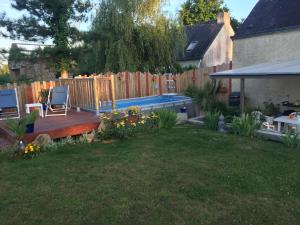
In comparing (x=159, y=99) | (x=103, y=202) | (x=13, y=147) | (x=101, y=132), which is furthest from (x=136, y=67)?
(x=103, y=202)

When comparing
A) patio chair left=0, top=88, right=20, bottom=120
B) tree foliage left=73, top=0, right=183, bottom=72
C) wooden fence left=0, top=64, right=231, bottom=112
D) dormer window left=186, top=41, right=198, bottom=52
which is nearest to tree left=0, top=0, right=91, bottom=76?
tree foliage left=73, top=0, right=183, bottom=72

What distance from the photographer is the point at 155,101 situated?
13219mm

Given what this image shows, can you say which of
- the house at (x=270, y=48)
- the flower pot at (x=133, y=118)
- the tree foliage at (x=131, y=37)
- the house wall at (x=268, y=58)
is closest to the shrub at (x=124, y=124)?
the flower pot at (x=133, y=118)

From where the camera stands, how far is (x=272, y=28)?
10.3 metres

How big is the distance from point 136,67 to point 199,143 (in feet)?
→ 34.5

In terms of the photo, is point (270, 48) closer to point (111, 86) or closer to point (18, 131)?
point (111, 86)

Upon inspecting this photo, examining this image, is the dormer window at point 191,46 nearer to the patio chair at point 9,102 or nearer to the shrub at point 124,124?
the shrub at point 124,124

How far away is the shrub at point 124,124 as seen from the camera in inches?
284

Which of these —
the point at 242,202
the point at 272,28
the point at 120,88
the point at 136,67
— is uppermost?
the point at 272,28

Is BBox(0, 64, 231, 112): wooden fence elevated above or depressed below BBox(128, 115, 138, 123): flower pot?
above

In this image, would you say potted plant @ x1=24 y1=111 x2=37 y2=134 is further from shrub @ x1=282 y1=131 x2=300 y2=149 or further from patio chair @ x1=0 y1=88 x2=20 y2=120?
shrub @ x1=282 y1=131 x2=300 y2=149

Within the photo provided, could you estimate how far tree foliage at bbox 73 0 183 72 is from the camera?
15.4m

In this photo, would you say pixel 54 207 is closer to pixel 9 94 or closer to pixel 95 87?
pixel 95 87

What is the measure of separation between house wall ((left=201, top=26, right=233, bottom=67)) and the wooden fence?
10.5 metres
